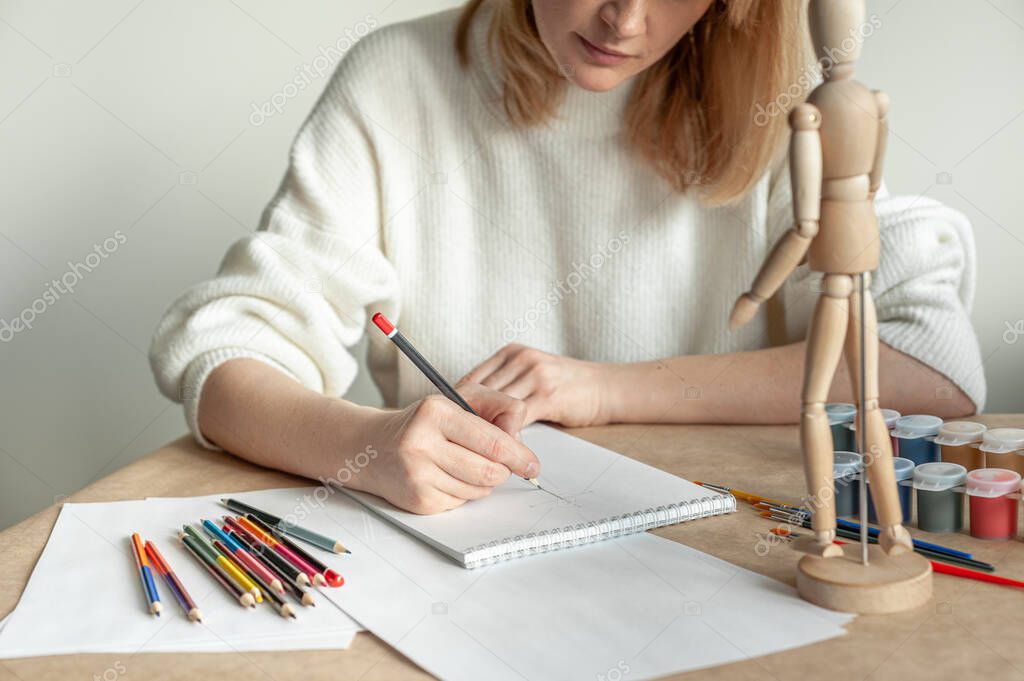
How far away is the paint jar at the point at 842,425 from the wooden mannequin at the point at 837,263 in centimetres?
23

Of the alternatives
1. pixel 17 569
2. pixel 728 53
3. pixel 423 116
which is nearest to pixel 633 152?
pixel 728 53

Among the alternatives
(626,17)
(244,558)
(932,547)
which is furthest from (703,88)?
(244,558)

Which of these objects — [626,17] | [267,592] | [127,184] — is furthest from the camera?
[127,184]

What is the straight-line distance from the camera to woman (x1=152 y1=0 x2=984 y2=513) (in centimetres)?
117

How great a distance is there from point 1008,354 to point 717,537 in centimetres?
117

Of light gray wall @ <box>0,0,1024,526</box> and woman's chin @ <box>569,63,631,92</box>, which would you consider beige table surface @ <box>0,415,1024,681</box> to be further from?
light gray wall @ <box>0,0,1024,526</box>

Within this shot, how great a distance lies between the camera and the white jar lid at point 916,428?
928mm

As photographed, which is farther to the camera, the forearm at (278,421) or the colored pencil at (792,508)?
the forearm at (278,421)

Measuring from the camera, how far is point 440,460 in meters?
0.93

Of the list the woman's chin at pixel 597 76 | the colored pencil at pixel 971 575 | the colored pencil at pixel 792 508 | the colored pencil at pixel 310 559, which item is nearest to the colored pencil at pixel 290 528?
the colored pencil at pixel 310 559

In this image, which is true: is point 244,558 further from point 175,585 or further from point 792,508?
point 792,508

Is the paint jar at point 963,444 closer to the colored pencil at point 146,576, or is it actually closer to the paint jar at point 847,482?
the paint jar at point 847,482

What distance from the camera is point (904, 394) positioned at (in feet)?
3.89

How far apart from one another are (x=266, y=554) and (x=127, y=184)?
1454 mm
